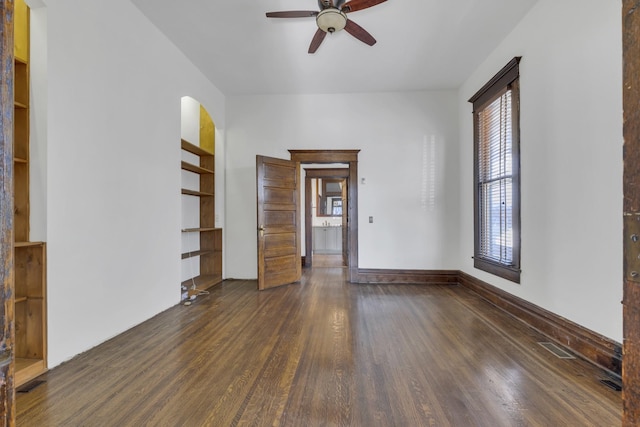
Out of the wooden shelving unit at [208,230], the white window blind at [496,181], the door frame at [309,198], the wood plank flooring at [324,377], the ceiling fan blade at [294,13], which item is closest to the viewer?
the wood plank flooring at [324,377]

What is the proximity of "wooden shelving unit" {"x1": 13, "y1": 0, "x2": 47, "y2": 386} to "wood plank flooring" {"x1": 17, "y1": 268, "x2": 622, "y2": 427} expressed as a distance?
26 cm

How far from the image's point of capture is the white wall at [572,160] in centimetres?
196

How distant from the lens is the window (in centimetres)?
304

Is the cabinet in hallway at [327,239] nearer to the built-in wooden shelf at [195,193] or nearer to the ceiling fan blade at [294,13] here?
the built-in wooden shelf at [195,193]

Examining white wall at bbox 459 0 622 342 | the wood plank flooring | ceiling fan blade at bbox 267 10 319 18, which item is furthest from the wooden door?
white wall at bbox 459 0 622 342

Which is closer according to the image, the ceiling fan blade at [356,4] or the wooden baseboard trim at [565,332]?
the wooden baseboard trim at [565,332]

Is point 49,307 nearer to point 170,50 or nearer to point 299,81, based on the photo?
point 170,50

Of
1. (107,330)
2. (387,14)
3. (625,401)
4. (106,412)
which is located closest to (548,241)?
(625,401)

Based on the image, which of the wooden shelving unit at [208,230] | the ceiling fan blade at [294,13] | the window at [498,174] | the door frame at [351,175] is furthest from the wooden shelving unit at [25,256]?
the window at [498,174]

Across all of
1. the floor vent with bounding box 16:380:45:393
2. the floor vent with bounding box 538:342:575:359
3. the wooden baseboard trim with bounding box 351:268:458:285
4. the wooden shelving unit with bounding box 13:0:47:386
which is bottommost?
the floor vent with bounding box 538:342:575:359

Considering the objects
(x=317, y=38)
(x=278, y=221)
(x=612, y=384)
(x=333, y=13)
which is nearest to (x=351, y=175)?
(x=278, y=221)

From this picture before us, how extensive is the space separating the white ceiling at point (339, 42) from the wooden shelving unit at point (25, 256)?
130 centimetres

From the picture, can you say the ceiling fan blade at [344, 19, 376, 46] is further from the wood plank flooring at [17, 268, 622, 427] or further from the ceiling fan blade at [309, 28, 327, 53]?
the wood plank flooring at [17, 268, 622, 427]

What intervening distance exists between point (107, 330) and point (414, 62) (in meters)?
4.54
